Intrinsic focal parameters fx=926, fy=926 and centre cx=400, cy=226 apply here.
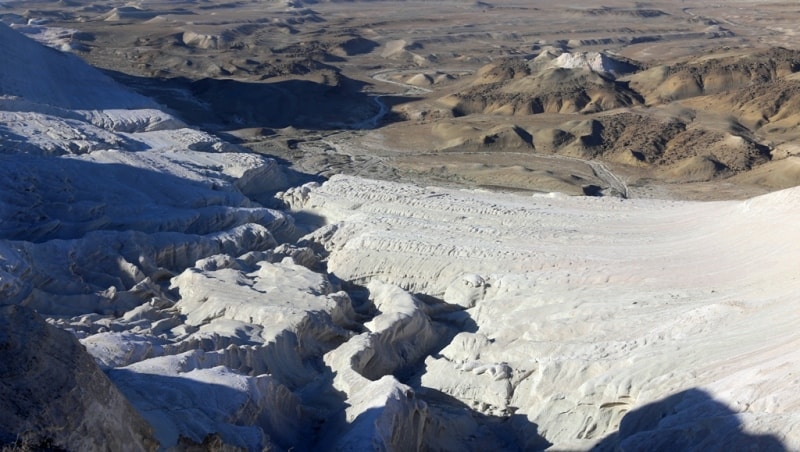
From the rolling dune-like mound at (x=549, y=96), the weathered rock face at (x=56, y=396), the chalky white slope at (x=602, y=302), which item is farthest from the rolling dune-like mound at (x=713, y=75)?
the weathered rock face at (x=56, y=396)

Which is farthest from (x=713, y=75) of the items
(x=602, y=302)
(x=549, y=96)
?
(x=602, y=302)

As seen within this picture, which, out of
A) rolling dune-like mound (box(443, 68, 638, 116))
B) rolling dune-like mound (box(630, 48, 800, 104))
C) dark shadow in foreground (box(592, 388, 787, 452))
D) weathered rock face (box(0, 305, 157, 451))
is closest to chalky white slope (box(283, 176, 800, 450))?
dark shadow in foreground (box(592, 388, 787, 452))

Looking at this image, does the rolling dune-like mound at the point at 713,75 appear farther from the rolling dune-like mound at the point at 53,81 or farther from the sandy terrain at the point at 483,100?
the rolling dune-like mound at the point at 53,81

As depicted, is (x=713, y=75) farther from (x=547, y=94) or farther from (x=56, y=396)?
(x=56, y=396)

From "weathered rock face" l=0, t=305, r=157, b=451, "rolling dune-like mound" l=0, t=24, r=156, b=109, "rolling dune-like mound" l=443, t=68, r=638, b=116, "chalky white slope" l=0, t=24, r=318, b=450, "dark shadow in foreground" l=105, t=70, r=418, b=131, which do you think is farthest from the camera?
"rolling dune-like mound" l=443, t=68, r=638, b=116

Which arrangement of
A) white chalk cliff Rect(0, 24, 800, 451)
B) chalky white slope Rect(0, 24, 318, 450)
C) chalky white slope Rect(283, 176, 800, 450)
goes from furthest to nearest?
chalky white slope Rect(283, 176, 800, 450)
white chalk cliff Rect(0, 24, 800, 451)
chalky white slope Rect(0, 24, 318, 450)

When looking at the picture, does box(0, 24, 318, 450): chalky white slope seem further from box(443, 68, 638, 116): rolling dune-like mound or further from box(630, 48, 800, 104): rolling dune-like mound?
box(630, 48, 800, 104): rolling dune-like mound

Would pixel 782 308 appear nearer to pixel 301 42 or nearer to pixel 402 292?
pixel 402 292

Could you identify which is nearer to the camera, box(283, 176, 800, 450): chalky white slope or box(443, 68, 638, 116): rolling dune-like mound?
box(283, 176, 800, 450): chalky white slope
